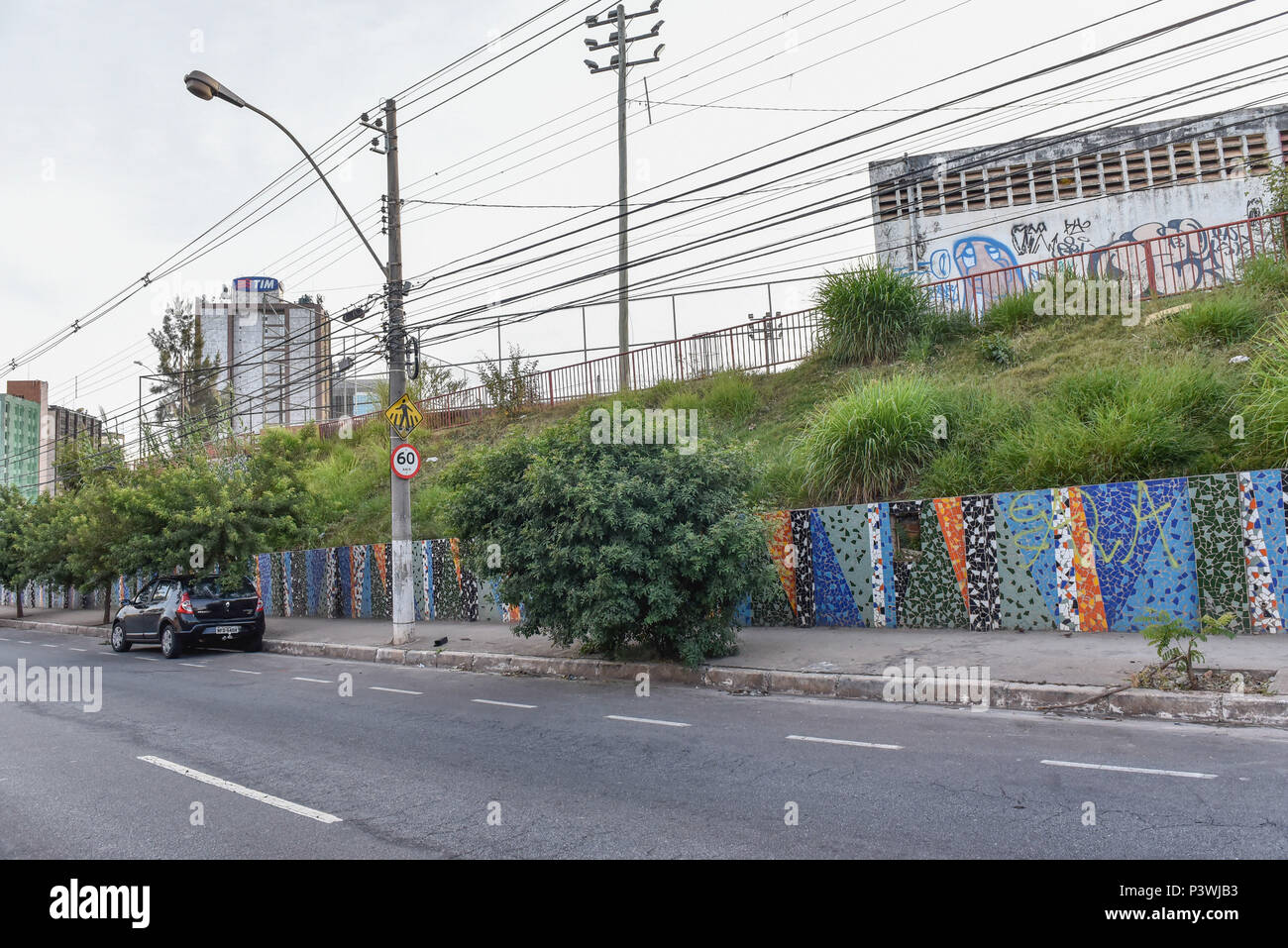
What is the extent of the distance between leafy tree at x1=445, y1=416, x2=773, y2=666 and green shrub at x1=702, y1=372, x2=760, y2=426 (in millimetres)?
8342

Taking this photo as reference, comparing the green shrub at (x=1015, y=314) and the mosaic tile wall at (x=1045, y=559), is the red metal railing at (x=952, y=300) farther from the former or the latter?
the mosaic tile wall at (x=1045, y=559)

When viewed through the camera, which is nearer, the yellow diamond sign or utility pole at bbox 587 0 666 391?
the yellow diamond sign

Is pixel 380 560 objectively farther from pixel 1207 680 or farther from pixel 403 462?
pixel 1207 680

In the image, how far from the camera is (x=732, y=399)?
776 inches

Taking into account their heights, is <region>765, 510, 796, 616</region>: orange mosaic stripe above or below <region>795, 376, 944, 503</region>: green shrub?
below

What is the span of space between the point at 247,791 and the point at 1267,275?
671 inches

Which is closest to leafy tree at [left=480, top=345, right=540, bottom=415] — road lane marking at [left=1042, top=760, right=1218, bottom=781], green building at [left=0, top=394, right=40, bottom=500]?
road lane marking at [left=1042, top=760, right=1218, bottom=781]

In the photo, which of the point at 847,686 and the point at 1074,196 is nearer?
the point at 847,686

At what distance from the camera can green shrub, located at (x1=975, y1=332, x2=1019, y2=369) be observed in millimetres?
16281

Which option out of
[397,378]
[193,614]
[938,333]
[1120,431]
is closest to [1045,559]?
[1120,431]

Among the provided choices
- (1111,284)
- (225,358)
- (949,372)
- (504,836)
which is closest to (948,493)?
(949,372)

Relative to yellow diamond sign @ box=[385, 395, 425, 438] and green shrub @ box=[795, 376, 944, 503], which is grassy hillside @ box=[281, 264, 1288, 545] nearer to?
green shrub @ box=[795, 376, 944, 503]

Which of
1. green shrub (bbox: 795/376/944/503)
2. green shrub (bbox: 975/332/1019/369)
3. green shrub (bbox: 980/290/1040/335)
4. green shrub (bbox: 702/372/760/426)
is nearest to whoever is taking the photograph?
green shrub (bbox: 795/376/944/503)
